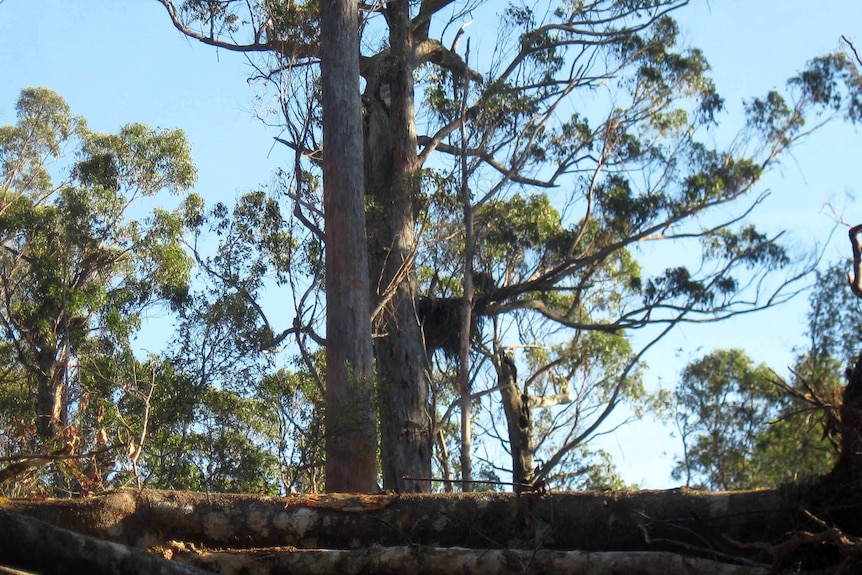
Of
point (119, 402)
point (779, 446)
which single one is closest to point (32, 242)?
point (119, 402)

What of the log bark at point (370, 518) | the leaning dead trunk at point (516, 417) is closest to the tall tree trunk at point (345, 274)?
the leaning dead trunk at point (516, 417)

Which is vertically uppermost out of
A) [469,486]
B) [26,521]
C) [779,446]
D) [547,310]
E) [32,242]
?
[32,242]

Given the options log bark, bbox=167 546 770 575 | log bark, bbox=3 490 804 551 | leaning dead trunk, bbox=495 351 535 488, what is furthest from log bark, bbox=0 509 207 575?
leaning dead trunk, bbox=495 351 535 488

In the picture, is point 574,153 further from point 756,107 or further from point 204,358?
point 204,358

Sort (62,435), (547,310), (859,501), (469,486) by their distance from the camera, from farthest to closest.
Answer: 1. (547,310)
2. (469,486)
3. (62,435)
4. (859,501)

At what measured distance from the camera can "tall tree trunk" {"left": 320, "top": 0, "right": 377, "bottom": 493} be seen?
1105 centimetres

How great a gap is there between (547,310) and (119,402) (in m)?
6.35

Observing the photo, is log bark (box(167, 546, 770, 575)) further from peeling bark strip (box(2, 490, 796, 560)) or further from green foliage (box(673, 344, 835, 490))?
green foliage (box(673, 344, 835, 490))

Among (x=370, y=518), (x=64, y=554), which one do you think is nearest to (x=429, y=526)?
(x=370, y=518)

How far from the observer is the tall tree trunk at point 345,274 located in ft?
36.3

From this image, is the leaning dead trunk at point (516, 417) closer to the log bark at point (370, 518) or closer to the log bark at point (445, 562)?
the log bark at point (370, 518)

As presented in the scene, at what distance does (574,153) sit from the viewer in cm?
1722

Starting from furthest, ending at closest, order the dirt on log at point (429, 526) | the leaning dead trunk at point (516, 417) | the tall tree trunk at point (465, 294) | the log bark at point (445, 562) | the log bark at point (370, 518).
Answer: the tall tree trunk at point (465, 294) < the leaning dead trunk at point (516, 417) < the log bark at point (370, 518) < the dirt on log at point (429, 526) < the log bark at point (445, 562)

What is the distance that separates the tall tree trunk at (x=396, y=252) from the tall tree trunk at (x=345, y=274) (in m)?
2.43
